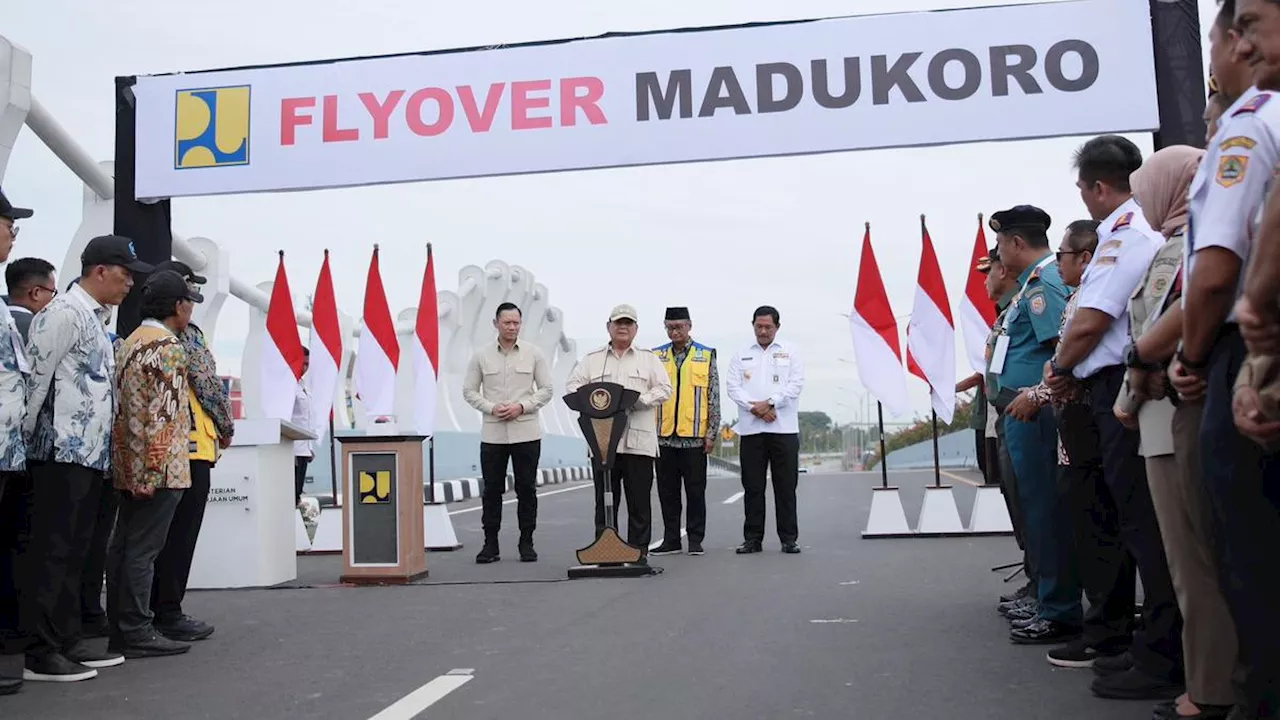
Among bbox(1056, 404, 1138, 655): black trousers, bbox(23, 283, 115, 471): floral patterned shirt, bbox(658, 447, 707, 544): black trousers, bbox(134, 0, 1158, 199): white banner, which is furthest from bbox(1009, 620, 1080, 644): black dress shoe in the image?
bbox(658, 447, 707, 544): black trousers

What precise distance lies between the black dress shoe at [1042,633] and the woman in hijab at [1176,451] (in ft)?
4.87

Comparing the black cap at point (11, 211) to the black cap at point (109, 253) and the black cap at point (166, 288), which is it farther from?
the black cap at point (166, 288)

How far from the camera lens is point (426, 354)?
15.7 meters

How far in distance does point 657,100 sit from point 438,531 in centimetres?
485

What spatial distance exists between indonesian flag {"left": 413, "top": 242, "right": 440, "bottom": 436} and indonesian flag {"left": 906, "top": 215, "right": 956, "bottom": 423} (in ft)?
20.9

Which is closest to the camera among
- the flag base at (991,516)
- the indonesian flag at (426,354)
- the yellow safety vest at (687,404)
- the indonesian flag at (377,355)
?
the yellow safety vest at (687,404)

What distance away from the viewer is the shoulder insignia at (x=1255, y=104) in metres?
2.79

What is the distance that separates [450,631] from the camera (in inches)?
236

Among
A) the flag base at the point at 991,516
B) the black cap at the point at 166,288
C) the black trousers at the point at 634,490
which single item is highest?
the black cap at the point at 166,288

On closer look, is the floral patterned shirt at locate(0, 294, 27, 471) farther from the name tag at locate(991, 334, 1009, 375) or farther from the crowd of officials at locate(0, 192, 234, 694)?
the name tag at locate(991, 334, 1009, 375)

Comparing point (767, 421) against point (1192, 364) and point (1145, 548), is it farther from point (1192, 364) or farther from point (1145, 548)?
point (1192, 364)

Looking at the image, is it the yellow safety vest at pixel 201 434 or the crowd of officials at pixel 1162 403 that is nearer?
the crowd of officials at pixel 1162 403

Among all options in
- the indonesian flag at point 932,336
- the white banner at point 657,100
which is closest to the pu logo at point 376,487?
the white banner at point 657,100

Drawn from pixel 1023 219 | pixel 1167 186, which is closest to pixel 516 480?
pixel 1023 219
